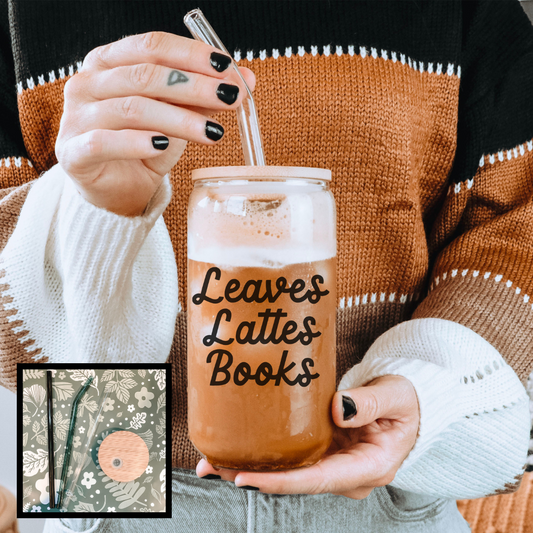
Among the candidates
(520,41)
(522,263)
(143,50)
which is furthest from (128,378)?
(520,41)

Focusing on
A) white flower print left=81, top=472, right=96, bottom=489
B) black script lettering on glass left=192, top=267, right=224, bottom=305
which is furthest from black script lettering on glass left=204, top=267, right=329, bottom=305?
white flower print left=81, top=472, right=96, bottom=489

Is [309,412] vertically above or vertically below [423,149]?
below

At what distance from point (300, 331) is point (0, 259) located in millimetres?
213

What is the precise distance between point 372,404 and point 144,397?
190 mm

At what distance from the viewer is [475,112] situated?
0.42 meters

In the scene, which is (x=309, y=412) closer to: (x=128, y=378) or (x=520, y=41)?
(x=128, y=378)

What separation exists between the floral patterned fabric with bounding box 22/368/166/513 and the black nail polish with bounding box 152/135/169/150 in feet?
0.62

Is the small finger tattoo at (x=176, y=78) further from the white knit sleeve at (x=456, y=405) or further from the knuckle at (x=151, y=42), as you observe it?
the white knit sleeve at (x=456, y=405)

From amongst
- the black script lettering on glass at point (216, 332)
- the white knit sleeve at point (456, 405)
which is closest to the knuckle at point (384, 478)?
the white knit sleeve at point (456, 405)

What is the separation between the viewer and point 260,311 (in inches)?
8.9

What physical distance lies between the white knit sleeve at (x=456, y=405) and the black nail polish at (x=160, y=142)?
7.6 inches

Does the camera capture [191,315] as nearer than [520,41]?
Yes

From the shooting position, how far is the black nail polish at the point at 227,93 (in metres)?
0.22

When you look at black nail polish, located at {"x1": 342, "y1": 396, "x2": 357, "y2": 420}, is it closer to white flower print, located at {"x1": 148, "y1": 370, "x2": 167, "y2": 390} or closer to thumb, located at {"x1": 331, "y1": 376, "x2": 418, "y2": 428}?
thumb, located at {"x1": 331, "y1": 376, "x2": 418, "y2": 428}
